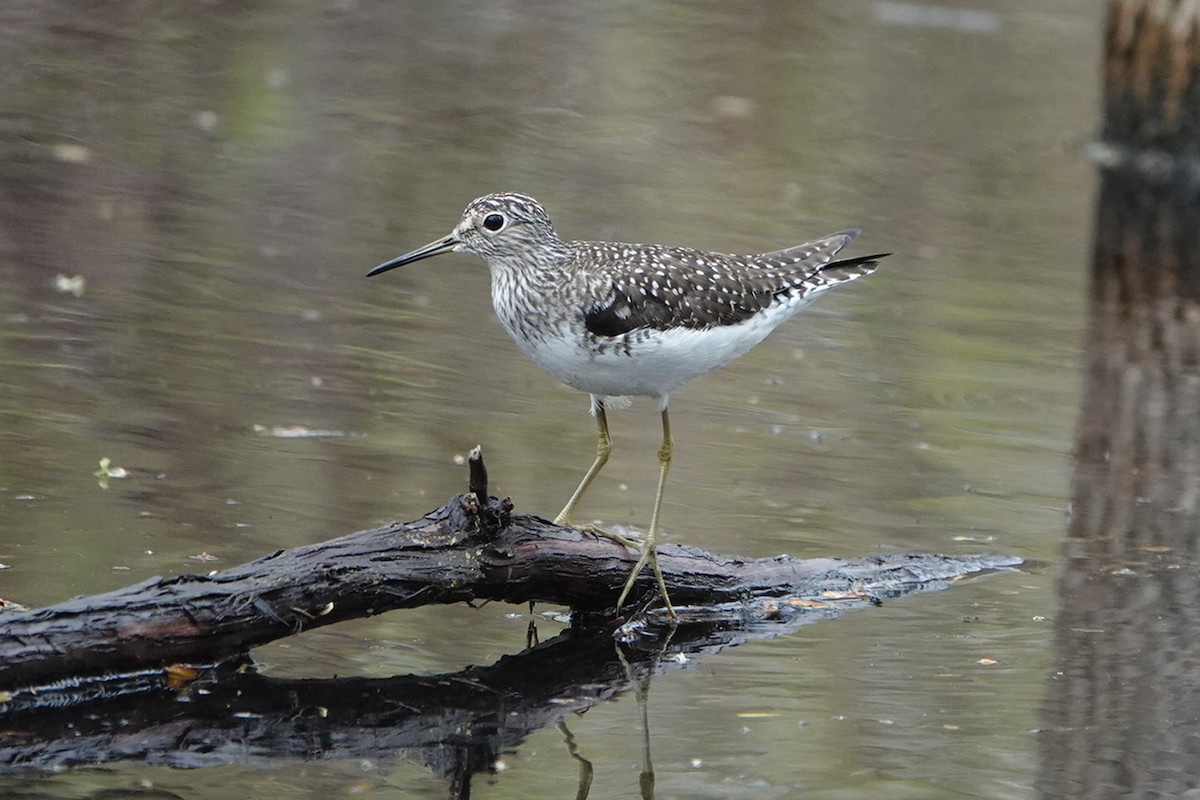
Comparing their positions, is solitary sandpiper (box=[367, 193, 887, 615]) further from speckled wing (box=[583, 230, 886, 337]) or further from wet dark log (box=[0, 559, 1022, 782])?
wet dark log (box=[0, 559, 1022, 782])

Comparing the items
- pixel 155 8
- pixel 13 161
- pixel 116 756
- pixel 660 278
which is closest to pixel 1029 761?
pixel 660 278

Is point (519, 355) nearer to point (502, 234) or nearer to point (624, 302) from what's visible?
point (502, 234)

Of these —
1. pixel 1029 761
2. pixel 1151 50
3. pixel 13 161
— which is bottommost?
pixel 1029 761

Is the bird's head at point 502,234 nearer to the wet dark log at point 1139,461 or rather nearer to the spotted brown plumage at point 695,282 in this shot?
the spotted brown plumage at point 695,282

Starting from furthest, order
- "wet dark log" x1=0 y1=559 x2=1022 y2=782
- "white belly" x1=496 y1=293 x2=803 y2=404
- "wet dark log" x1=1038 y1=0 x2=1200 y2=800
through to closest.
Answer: "white belly" x1=496 y1=293 x2=803 y2=404
"wet dark log" x1=1038 y1=0 x2=1200 y2=800
"wet dark log" x1=0 y1=559 x2=1022 y2=782

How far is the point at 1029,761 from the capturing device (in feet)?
19.6

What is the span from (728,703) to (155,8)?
15848 mm

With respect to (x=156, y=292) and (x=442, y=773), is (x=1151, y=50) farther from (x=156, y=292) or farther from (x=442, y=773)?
(x=442, y=773)

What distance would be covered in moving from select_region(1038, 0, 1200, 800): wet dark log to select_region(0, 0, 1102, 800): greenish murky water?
19cm

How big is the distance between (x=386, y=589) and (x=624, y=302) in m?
1.53

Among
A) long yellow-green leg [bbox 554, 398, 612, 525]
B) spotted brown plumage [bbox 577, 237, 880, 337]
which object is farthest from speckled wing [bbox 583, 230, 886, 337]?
long yellow-green leg [bbox 554, 398, 612, 525]

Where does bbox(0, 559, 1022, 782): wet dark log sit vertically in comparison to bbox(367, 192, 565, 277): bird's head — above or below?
below

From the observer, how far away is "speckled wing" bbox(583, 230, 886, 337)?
265 inches

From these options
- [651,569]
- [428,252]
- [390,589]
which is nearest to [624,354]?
Answer: [651,569]
